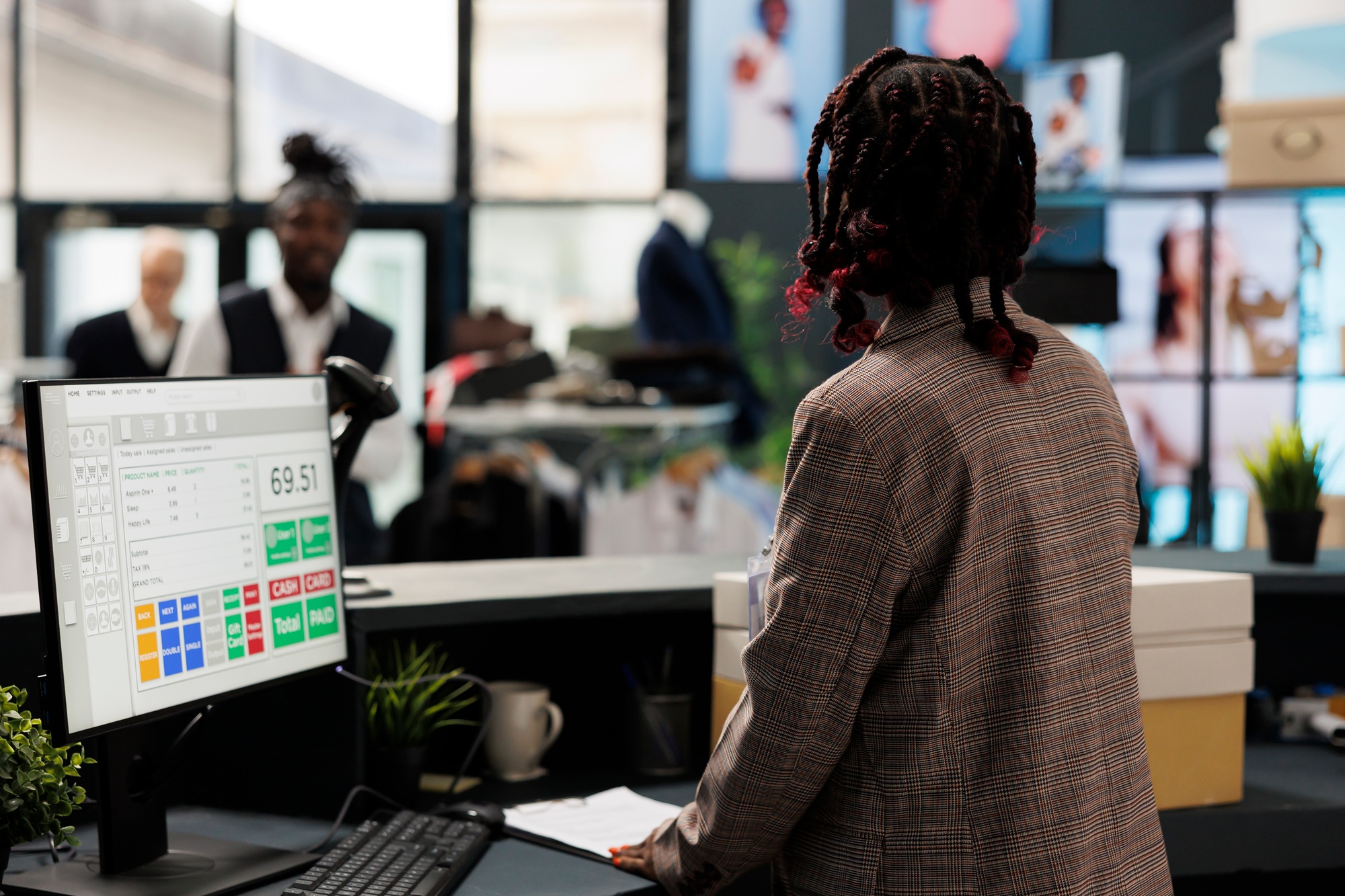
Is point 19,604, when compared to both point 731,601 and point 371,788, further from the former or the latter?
point 731,601

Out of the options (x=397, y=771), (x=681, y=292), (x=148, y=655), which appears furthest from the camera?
(x=681, y=292)

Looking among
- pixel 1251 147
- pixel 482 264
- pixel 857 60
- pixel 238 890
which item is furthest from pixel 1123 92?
pixel 238 890

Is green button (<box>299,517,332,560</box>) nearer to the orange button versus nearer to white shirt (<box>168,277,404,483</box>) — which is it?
the orange button

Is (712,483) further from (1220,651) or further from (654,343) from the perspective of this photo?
(1220,651)

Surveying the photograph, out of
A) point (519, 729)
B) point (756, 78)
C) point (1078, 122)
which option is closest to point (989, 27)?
point (756, 78)

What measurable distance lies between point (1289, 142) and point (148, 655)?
9.66ft

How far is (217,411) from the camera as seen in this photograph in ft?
4.26

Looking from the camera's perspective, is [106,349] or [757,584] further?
[106,349]

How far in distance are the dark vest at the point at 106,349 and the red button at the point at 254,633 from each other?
252 centimetres

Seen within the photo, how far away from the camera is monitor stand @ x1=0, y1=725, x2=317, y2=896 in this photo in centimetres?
120

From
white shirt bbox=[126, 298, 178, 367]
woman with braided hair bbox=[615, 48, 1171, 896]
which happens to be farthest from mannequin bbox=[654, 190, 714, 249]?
Answer: woman with braided hair bbox=[615, 48, 1171, 896]

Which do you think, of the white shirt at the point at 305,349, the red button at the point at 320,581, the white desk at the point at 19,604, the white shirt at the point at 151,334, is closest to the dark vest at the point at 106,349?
the white shirt at the point at 151,334

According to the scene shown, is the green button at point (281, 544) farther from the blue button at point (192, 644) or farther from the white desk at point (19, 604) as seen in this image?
the white desk at point (19, 604)

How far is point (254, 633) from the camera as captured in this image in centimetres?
131
